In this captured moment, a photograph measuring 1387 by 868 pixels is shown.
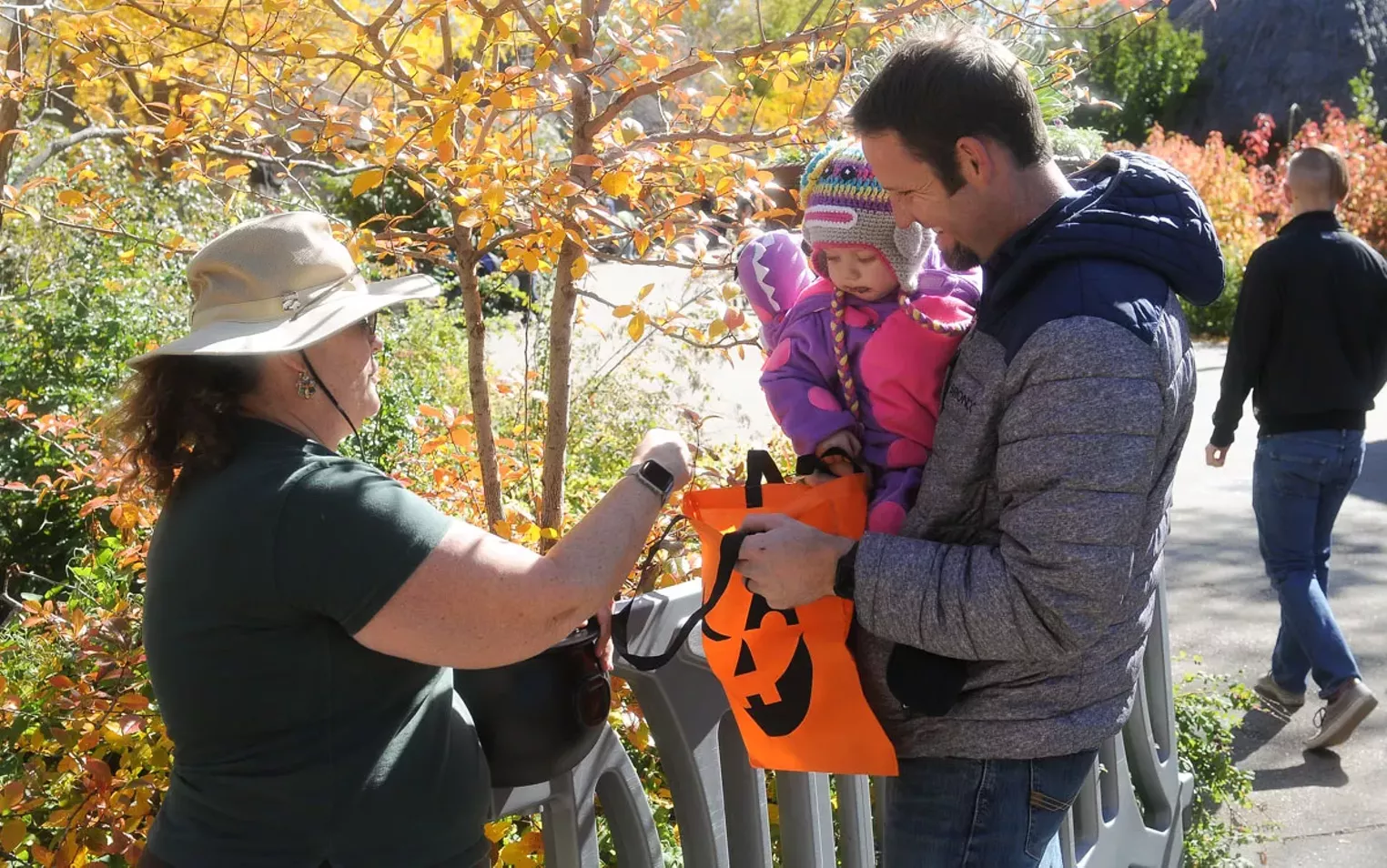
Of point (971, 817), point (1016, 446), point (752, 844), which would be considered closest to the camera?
point (1016, 446)

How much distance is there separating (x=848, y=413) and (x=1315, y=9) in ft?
101

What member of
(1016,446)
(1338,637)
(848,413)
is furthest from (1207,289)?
(1338,637)

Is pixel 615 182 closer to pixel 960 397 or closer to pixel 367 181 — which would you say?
pixel 367 181

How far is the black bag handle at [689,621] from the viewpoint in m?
1.87

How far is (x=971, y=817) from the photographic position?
1.91 meters

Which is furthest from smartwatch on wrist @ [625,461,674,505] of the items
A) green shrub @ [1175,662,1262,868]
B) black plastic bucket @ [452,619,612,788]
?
green shrub @ [1175,662,1262,868]

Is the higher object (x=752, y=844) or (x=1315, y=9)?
(x=1315, y=9)

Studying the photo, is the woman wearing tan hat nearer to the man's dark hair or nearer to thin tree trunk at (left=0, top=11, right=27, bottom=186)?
the man's dark hair

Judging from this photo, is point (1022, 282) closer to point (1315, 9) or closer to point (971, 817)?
point (971, 817)

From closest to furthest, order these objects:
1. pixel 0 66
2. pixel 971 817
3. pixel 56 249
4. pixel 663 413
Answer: pixel 971 817
pixel 0 66
pixel 663 413
pixel 56 249

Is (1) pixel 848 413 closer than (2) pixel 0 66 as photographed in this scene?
Yes

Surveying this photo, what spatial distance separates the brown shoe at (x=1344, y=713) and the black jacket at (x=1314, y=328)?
95 centimetres

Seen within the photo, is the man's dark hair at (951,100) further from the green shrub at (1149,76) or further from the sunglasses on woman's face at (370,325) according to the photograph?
the green shrub at (1149,76)

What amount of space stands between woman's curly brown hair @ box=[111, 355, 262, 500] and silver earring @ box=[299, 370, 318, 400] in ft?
0.21
